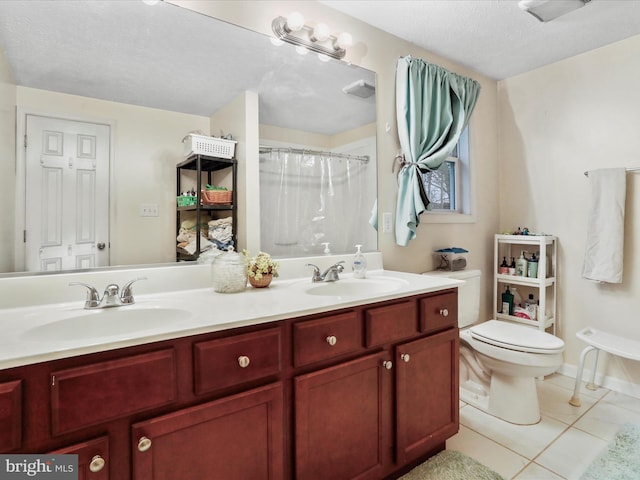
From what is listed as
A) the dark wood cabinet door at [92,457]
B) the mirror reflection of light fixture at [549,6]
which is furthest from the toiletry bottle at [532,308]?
the dark wood cabinet door at [92,457]

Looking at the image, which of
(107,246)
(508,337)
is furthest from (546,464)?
(107,246)

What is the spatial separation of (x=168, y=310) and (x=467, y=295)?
1.84 m

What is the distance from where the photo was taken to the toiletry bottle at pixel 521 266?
103 inches

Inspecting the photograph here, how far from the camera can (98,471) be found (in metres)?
0.83

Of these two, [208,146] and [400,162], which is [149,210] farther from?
[400,162]

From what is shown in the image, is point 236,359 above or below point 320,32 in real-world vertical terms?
below

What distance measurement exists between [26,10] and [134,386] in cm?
133

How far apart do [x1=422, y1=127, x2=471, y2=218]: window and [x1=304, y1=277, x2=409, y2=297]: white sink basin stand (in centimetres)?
118

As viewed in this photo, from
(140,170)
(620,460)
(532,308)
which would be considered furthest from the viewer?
(532,308)

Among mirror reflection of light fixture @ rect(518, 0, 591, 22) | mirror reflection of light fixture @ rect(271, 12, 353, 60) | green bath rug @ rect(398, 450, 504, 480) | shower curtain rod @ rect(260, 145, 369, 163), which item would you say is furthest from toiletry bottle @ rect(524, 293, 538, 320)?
mirror reflection of light fixture @ rect(271, 12, 353, 60)

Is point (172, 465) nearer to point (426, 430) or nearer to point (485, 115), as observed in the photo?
point (426, 430)

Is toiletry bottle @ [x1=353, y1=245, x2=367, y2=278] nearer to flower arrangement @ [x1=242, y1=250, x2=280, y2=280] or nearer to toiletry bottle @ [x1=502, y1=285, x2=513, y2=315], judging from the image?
flower arrangement @ [x1=242, y1=250, x2=280, y2=280]

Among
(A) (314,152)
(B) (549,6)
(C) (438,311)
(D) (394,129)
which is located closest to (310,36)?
(A) (314,152)

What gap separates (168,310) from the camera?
1209mm
